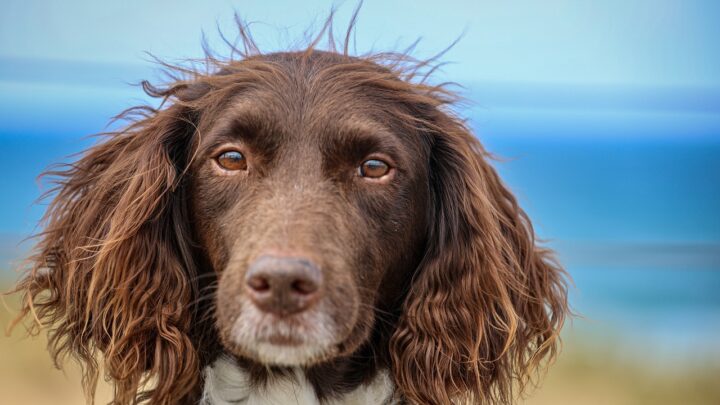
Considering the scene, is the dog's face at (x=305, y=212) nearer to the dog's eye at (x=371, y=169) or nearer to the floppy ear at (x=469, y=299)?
the dog's eye at (x=371, y=169)

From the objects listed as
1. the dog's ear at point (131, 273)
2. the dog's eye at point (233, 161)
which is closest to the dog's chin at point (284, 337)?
the dog's ear at point (131, 273)

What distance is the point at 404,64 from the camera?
4246mm

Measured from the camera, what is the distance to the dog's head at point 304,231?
3430 mm

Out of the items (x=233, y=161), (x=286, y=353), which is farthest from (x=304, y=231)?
(x=233, y=161)

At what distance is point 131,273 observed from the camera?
3686 millimetres

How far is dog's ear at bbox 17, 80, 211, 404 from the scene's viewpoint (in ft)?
12.0

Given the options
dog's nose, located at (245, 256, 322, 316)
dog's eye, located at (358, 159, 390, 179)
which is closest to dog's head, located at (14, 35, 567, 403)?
dog's eye, located at (358, 159, 390, 179)

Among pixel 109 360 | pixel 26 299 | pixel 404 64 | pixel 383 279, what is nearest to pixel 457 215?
pixel 383 279

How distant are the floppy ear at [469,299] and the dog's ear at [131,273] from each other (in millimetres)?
948

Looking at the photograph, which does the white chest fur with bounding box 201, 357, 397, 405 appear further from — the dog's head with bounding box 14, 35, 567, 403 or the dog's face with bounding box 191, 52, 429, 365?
the dog's face with bounding box 191, 52, 429, 365

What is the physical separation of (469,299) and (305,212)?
3.17 ft

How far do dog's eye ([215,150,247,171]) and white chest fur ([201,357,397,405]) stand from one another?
0.83m

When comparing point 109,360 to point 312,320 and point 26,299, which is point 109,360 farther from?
point 312,320

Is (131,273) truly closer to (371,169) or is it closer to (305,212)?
(305,212)
